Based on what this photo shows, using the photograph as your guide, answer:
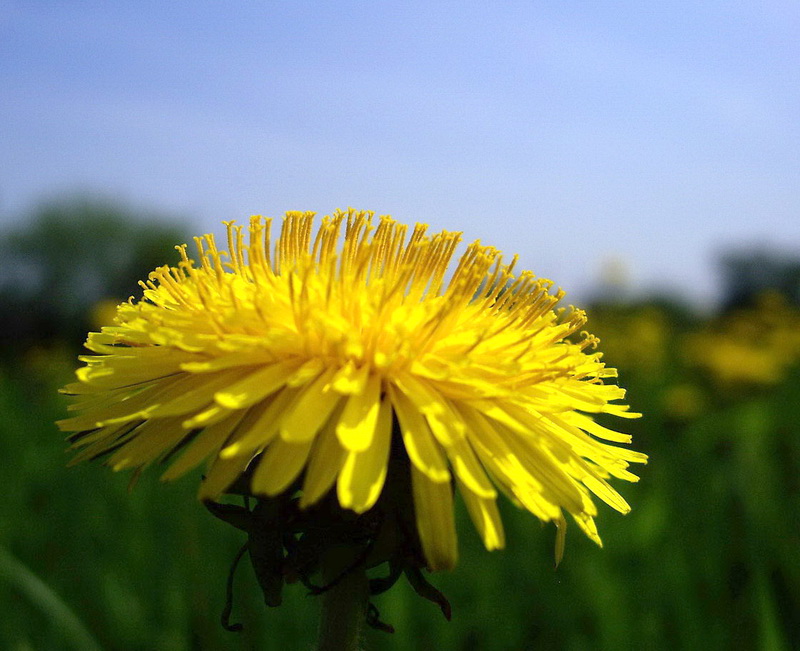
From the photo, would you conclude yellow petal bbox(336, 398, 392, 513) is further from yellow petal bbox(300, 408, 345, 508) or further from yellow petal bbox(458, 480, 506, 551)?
yellow petal bbox(458, 480, 506, 551)

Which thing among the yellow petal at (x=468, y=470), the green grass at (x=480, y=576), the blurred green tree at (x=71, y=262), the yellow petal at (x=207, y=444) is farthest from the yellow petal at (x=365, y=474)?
the blurred green tree at (x=71, y=262)

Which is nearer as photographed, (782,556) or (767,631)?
(767,631)

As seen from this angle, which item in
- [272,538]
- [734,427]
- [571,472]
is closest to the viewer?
[272,538]

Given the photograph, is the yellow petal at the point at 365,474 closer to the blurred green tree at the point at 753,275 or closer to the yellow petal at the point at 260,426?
the yellow petal at the point at 260,426

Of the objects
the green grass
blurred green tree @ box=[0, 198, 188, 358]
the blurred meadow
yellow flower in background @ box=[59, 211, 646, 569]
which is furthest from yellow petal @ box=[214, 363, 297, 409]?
blurred green tree @ box=[0, 198, 188, 358]

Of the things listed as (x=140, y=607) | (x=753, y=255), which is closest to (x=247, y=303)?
(x=140, y=607)

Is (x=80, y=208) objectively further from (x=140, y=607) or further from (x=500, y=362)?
(x=500, y=362)

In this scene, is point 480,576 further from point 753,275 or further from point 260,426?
point 753,275
